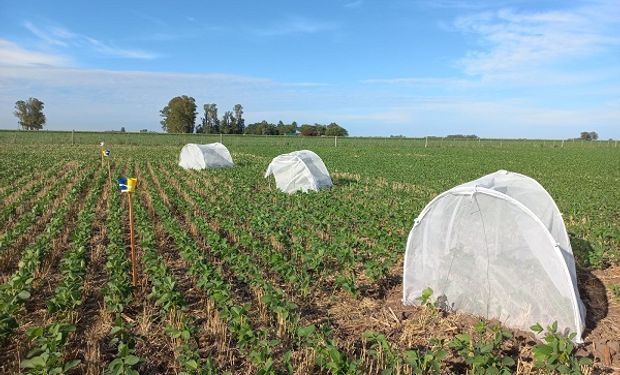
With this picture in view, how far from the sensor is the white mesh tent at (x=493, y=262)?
177 inches

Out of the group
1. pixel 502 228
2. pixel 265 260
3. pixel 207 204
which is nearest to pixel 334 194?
pixel 207 204

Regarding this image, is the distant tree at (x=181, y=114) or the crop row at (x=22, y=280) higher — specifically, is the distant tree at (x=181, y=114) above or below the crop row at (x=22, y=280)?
above

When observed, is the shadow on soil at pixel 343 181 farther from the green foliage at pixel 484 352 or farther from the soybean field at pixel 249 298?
the green foliage at pixel 484 352

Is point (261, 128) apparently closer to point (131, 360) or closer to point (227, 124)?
point (227, 124)

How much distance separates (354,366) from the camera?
347 centimetres

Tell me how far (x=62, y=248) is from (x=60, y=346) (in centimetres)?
396

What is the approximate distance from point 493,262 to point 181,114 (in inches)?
3272

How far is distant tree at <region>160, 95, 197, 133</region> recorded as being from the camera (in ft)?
269

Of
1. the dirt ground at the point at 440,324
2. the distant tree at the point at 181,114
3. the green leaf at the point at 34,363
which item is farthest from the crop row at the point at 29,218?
the distant tree at the point at 181,114

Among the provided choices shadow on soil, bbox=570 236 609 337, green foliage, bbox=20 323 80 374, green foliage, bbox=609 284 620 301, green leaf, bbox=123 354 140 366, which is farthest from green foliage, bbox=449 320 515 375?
green foliage, bbox=20 323 80 374

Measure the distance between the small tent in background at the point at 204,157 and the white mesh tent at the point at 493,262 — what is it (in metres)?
15.6

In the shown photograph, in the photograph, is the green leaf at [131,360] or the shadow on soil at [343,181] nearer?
the green leaf at [131,360]

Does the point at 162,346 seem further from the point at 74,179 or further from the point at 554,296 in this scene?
the point at 74,179

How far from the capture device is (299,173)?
13820mm
